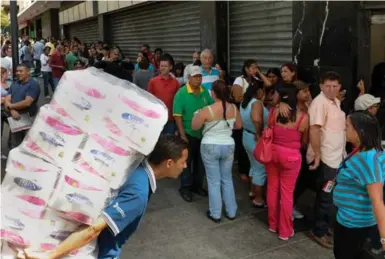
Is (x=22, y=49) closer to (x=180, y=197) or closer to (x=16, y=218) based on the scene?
(x=180, y=197)

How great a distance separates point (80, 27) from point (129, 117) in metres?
19.3

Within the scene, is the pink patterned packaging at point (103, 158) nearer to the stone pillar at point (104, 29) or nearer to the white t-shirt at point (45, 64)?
the white t-shirt at point (45, 64)

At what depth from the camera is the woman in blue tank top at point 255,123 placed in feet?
15.9

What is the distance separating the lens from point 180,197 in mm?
5598

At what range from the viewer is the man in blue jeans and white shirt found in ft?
6.35

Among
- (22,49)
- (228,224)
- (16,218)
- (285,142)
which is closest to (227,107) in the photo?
(285,142)

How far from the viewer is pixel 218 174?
4.71 metres

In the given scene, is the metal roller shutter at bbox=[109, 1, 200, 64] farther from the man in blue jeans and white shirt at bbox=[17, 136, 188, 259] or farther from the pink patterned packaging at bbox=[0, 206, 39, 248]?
the pink patterned packaging at bbox=[0, 206, 39, 248]

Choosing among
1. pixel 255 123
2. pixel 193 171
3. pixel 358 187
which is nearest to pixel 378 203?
pixel 358 187

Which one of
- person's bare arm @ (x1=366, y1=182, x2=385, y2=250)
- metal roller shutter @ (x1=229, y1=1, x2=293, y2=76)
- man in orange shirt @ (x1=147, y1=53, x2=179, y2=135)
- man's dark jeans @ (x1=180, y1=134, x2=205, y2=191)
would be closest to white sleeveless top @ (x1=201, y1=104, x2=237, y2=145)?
man's dark jeans @ (x1=180, y1=134, x2=205, y2=191)

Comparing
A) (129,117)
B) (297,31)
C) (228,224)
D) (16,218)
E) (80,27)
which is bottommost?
(228,224)

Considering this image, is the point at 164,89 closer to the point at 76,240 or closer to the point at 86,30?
the point at 76,240

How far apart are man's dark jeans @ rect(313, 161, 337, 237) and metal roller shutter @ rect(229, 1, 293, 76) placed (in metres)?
2.62

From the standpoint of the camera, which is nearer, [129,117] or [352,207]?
[129,117]
